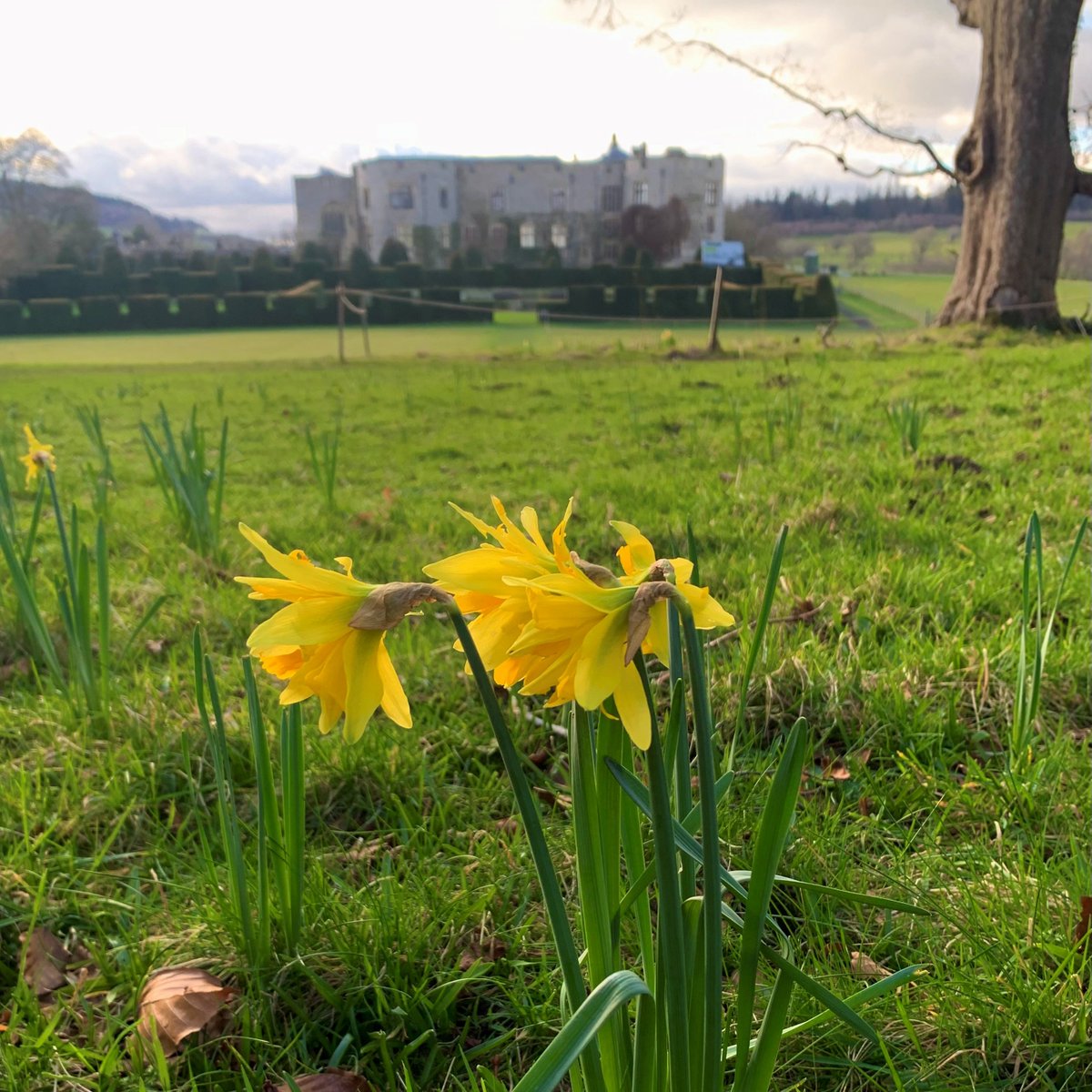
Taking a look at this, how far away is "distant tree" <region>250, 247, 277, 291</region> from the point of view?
3322 centimetres

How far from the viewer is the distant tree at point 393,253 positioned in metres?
→ 38.2

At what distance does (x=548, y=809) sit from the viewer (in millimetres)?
1383

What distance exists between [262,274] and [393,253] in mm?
7495

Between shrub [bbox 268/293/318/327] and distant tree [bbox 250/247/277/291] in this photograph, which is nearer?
shrub [bbox 268/293/318/327]

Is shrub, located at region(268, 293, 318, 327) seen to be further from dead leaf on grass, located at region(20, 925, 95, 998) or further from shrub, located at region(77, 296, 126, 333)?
dead leaf on grass, located at region(20, 925, 95, 998)

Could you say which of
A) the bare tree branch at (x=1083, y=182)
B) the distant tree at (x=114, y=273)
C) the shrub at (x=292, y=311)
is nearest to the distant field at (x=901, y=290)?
the bare tree branch at (x=1083, y=182)

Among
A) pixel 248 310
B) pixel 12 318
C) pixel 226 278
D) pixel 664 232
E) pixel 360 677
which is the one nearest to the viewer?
pixel 360 677

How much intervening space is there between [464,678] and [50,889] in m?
0.86

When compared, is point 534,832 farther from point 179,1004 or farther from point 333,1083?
point 179,1004

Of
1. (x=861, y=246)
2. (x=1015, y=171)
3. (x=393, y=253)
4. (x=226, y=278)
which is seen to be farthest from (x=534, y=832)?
(x=393, y=253)

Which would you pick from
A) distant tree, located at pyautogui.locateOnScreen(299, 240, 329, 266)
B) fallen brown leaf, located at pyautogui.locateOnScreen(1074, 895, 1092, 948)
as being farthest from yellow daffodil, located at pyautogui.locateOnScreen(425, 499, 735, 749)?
distant tree, located at pyautogui.locateOnScreen(299, 240, 329, 266)

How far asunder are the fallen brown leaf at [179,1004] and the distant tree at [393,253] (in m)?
39.9

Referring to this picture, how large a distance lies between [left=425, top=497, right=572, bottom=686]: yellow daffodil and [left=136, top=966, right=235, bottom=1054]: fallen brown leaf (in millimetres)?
728

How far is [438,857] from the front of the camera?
4.13ft
